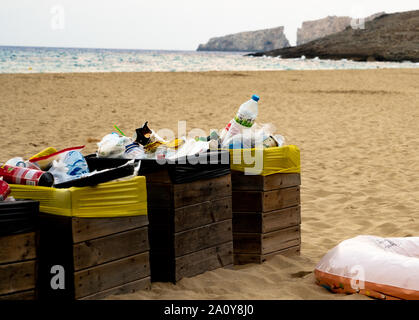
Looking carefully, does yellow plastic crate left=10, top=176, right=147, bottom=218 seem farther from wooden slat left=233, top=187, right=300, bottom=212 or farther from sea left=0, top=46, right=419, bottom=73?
sea left=0, top=46, right=419, bottom=73

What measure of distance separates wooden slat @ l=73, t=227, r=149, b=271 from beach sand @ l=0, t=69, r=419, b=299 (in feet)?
0.89

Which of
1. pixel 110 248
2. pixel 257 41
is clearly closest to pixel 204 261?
pixel 110 248

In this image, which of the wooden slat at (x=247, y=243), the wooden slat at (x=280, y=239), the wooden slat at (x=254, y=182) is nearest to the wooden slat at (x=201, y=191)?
the wooden slat at (x=254, y=182)

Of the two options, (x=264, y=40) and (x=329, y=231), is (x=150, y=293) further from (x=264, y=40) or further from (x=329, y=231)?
(x=264, y=40)

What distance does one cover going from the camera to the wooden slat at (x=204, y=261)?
331 centimetres

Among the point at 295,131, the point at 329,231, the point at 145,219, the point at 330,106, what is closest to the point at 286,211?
the point at 329,231

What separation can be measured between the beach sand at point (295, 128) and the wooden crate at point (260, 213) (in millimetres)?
120

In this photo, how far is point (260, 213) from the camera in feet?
12.1

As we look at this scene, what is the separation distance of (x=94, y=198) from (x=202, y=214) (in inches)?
33.2

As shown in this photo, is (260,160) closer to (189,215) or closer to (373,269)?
(189,215)

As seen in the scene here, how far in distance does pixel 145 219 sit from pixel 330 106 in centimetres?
1112

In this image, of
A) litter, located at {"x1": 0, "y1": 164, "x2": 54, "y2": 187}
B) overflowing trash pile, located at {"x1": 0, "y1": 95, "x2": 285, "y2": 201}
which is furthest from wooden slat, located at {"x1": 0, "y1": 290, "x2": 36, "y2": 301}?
litter, located at {"x1": 0, "y1": 164, "x2": 54, "y2": 187}

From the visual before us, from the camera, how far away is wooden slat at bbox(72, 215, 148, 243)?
8.91 feet

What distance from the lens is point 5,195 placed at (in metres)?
2.67
